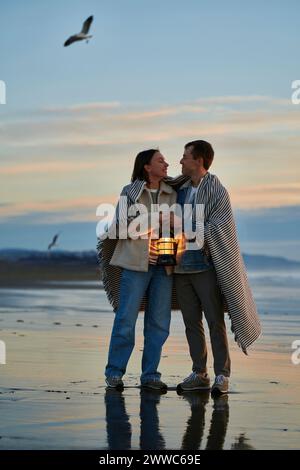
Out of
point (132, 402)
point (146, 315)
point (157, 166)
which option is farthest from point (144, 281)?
point (132, 402)

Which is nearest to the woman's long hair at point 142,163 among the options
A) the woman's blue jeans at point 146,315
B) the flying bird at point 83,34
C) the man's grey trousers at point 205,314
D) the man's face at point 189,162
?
the man's face at point 189,162

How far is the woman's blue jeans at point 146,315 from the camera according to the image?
9.91 metres

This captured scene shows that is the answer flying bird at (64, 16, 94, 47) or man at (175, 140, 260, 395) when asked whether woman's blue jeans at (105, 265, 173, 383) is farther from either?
flying bird at (64, 16, 94, 47)

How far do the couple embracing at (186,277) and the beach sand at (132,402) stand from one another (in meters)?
0.27

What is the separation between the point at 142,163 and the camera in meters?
9.99

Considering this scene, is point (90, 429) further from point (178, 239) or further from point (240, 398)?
point (178, 239)

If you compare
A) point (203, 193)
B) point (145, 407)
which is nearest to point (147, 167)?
point (203, 193)

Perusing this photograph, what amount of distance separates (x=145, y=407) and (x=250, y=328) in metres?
1.54

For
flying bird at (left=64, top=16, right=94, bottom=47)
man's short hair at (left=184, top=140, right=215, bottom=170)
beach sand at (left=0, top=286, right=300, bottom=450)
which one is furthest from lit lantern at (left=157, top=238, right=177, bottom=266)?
flying bird at (left=64, top=16, right=94, bottom=47)

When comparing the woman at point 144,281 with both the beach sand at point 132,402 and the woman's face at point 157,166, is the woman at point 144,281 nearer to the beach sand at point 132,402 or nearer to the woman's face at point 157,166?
the woman's face at point 157,166

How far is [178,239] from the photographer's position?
9.80 metres

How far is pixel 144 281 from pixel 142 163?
94cm

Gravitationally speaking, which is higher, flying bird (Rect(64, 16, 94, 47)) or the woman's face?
flying bird (Rect(64, 16, 94, 47))

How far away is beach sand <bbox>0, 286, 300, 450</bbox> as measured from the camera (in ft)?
23.9
